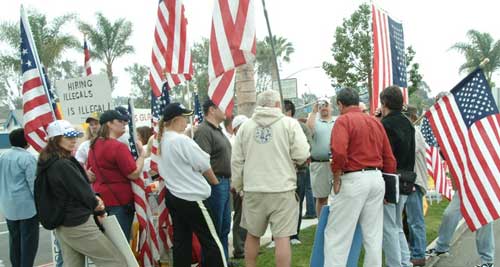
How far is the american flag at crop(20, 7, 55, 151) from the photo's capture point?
20.4 feet

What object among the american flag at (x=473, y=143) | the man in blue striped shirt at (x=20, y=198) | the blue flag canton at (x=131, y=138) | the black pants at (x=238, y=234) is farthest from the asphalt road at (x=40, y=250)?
the american flag at (x=473, y=143)

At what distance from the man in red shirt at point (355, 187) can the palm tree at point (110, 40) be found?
36.6 m

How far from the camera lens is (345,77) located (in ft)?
105

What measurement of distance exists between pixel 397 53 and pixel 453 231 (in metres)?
2.67

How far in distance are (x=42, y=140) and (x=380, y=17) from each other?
475 centimetres

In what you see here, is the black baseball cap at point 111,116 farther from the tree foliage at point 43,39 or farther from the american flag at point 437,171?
the tree foliage at point 43,39

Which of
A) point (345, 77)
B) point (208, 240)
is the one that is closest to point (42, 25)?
point (345, 77)

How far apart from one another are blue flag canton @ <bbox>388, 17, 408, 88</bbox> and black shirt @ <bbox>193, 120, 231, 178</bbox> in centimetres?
288

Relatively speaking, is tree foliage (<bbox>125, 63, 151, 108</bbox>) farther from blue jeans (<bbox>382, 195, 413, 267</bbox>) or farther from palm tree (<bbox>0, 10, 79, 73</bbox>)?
blue jeans (<bbox>382, 195, 413, 267</bbox>)

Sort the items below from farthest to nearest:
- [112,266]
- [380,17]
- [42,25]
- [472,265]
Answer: [42,25] → [380,17] → [472,265] → [112,266]

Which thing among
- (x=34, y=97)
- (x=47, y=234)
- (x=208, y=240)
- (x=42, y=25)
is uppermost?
(x=42, y=25)

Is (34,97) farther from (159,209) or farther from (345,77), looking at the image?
(345,77)

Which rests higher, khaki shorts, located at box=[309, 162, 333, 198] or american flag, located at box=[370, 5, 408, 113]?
american flag, located at box=[370, 5, 408, 113]

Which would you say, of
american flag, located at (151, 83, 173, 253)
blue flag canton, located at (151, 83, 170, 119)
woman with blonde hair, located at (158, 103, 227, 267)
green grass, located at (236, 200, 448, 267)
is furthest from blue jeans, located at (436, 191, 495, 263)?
blue flag canton, located at (151, 83, 170, 119)
